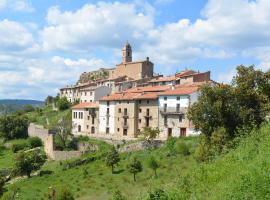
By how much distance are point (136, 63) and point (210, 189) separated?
8468 cm

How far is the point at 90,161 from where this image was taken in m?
60.6

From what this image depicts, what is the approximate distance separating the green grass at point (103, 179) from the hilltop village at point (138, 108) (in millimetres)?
8734

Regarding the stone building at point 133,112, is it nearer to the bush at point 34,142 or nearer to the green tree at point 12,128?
the bush at point 34,142

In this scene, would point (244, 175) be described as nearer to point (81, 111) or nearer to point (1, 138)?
point (81, 111)

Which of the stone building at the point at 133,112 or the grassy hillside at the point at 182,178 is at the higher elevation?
the stone building at the point at 133,112

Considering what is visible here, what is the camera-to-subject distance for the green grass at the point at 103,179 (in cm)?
4422

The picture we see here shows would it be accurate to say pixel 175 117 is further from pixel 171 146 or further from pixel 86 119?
→ pixel 86 119

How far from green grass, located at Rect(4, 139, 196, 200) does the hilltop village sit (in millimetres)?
8734

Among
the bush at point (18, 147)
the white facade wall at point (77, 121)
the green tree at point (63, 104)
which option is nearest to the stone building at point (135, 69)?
the green tree at point (63, 104)

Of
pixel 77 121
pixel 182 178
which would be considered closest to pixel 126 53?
pixel 77 121

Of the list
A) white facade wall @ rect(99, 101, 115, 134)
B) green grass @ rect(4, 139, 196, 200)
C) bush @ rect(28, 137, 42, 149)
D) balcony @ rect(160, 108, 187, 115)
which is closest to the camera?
green grass @ rect(4, 139, 196, 200)

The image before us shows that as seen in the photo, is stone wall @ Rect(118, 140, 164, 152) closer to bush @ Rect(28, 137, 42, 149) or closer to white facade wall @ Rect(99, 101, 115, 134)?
white facade wall @ Rect(99, 101, 115, 134)

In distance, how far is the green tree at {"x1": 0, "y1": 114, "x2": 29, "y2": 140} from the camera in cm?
8862

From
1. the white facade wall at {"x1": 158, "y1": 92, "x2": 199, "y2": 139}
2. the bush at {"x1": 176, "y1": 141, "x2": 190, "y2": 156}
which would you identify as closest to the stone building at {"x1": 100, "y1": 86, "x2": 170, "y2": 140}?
the white facade wall at {"x1": 158, "y1": 92, "x2": 199, "y2": 139}
